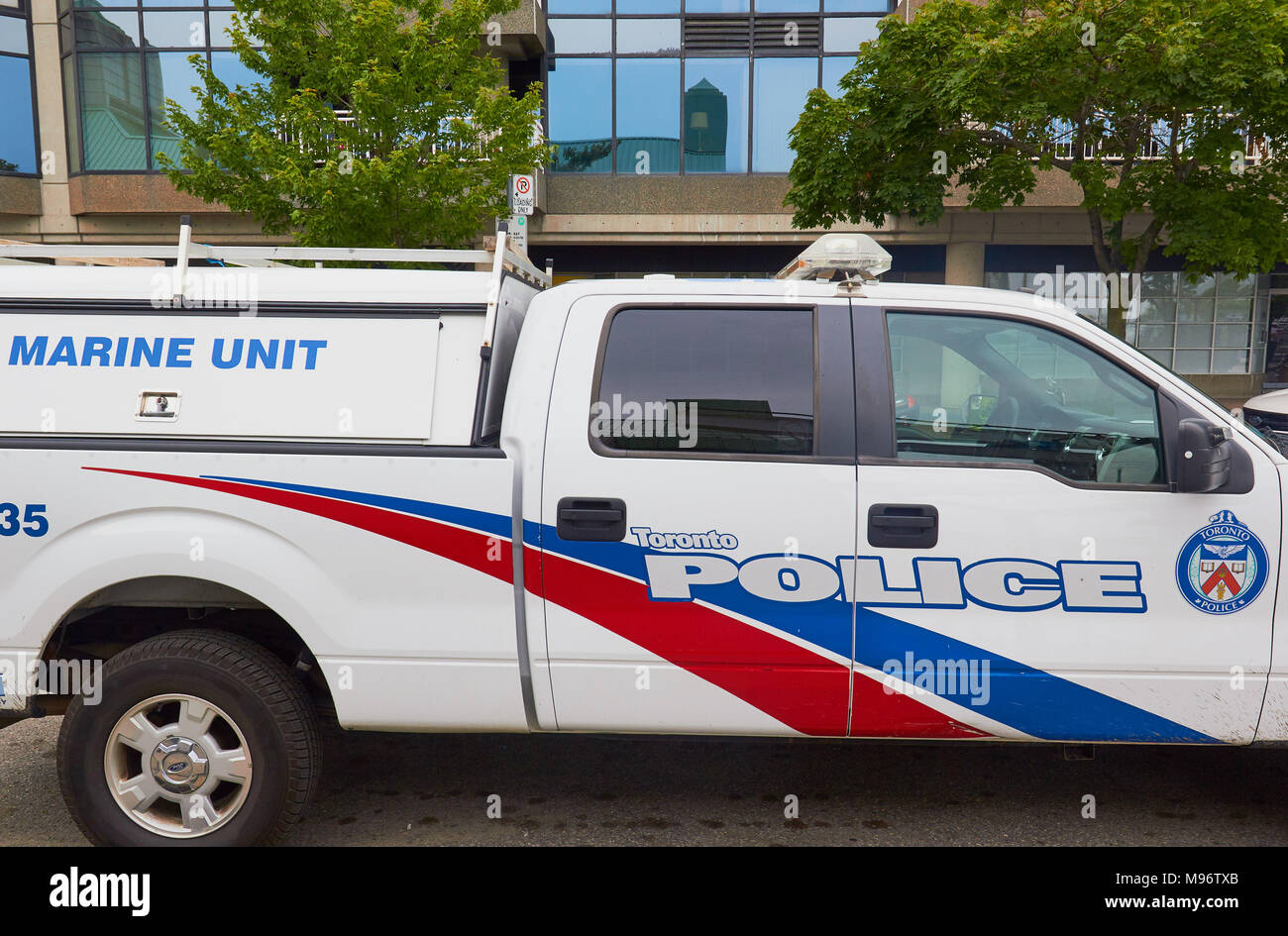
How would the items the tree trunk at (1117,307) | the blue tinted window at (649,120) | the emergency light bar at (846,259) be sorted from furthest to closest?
the blue tinted window at (649,120)
the tree trunk at (1117,307)
the emergency light bar at (846,259)

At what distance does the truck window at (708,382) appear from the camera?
3.04 m

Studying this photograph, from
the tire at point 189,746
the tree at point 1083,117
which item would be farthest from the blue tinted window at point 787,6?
the tire at point 189,746

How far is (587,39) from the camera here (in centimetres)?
1650

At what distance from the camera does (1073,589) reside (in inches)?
116

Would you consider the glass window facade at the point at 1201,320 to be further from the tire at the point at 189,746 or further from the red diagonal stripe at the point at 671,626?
the tire at the point at 189,746

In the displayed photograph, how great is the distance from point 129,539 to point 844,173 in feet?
32.0

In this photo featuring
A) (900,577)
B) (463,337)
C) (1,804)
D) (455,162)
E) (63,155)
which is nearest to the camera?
(900,577)

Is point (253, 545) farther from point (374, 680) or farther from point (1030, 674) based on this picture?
point (1030, 674)

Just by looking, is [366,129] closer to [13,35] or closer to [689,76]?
[689,76]

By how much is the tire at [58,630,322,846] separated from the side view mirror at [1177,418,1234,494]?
9.70 ft

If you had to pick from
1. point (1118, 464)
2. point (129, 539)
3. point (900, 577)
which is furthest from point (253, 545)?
point (1118, 464)

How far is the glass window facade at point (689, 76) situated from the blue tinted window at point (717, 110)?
2 cm

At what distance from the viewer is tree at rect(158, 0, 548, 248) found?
31.3ft

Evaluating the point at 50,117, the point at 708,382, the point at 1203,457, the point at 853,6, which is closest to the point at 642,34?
the point at 853,6
